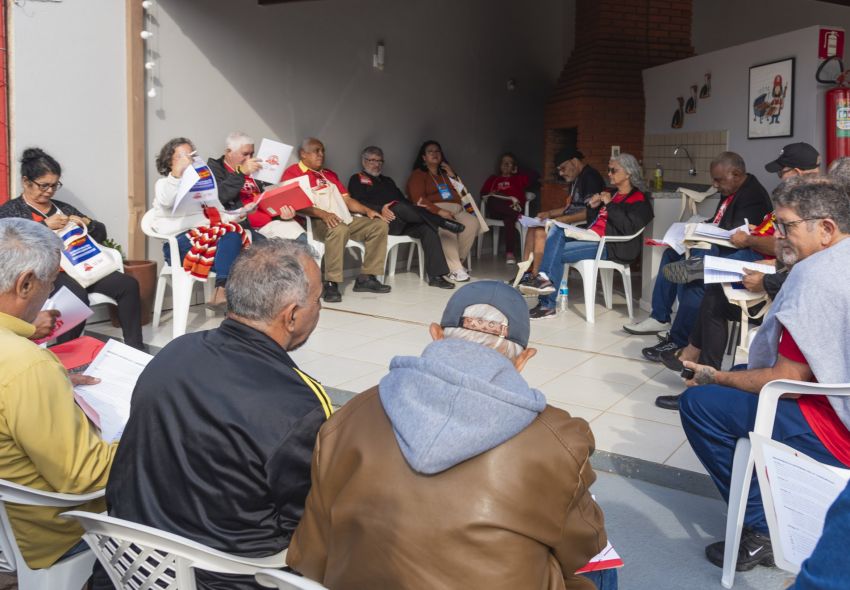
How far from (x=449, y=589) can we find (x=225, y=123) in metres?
5.72

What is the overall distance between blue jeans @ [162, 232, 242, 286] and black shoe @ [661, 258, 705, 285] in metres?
2.79

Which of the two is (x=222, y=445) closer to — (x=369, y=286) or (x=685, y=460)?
(x=685, y=460)

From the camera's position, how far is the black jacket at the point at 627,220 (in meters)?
5.99

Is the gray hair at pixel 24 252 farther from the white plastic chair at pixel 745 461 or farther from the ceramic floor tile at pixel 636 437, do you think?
the ceramic floor tile at pixel 636 437

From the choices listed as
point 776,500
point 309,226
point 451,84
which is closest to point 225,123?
point 309,226

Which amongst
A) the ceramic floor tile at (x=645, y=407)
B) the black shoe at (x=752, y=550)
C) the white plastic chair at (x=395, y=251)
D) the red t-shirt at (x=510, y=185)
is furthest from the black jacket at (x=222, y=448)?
the red t-shirt at (x=510, y=185)

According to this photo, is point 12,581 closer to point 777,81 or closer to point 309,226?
point 309,226

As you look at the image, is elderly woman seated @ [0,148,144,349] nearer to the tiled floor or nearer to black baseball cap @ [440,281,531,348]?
the tiled floor

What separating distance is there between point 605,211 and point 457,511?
16.5 ft

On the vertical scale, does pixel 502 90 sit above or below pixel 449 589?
above

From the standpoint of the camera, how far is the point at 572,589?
1535 mm

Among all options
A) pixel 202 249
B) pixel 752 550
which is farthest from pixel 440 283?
pixel 752 550

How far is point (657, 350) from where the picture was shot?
485 cm

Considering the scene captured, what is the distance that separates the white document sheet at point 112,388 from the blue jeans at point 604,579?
1.21 metres
